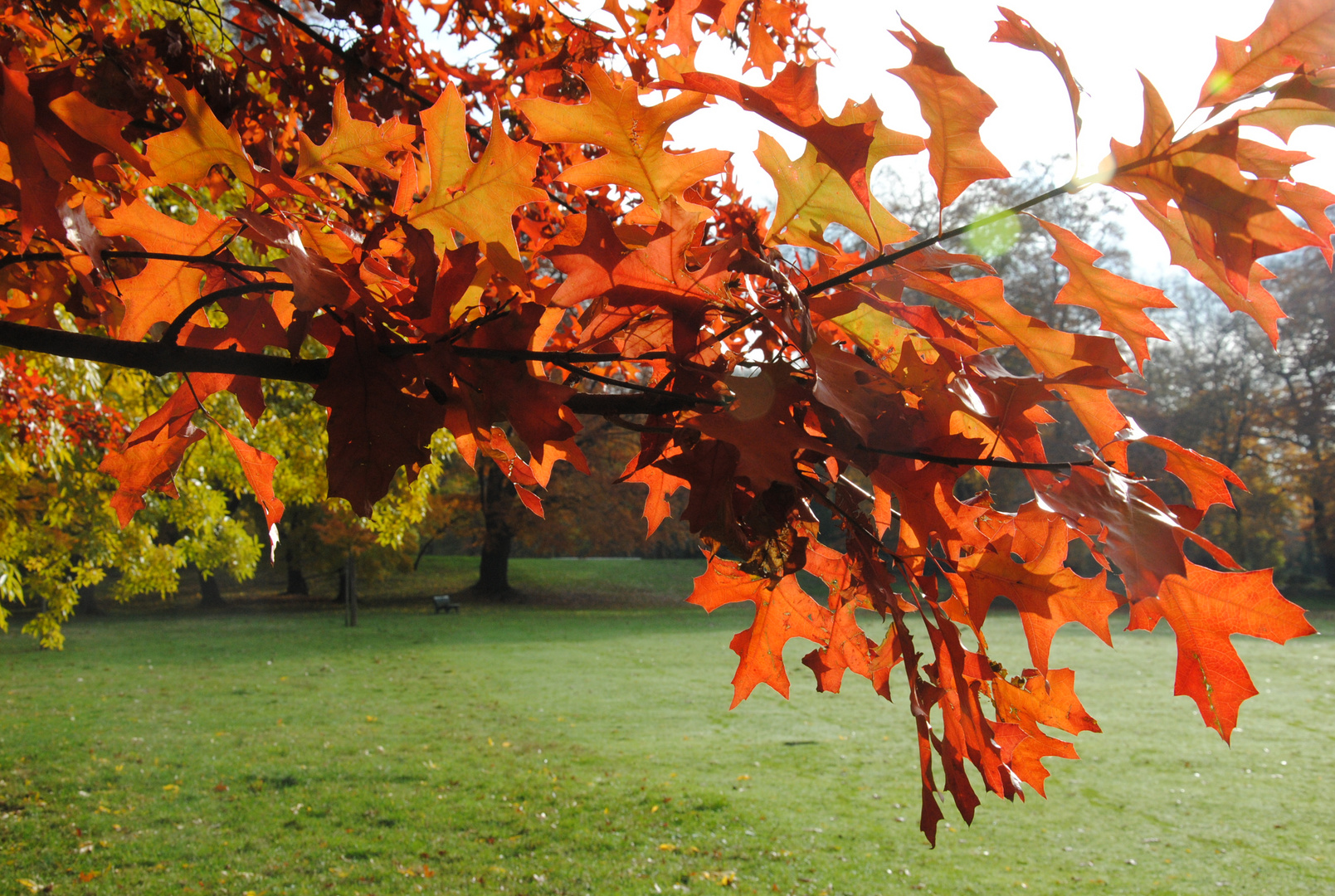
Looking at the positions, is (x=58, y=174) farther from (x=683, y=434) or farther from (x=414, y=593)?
(x=414, y=593)

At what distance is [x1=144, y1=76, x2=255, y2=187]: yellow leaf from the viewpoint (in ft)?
3.08

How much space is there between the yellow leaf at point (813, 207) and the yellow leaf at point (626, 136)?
0.20 ft

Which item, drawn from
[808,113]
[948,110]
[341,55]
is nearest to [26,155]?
[808,113]

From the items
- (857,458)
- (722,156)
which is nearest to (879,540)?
(857,458)

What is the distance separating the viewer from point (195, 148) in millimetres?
969

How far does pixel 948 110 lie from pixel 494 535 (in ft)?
86.4

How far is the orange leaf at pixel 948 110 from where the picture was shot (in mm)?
812

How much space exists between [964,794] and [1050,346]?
19.7 inches

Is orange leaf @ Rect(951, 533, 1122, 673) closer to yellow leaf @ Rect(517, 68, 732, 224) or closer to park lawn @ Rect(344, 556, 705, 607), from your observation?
yellow leaf @ Rect(517, 68, 732, 224)

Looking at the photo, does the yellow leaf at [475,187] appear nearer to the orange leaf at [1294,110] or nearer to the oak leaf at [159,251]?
the oak leaf at [159,251]

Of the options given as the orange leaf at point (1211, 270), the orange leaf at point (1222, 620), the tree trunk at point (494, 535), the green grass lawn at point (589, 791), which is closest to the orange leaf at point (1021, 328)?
the orange leaf at point (1211, 270)

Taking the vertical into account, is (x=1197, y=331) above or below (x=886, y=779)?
above

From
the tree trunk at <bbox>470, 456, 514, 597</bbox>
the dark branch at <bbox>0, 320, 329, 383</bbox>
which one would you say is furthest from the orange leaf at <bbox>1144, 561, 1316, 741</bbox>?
the tree trunk at <bbox>470, 456, 514, 597</bbox>

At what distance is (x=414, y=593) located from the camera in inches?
1103
